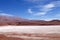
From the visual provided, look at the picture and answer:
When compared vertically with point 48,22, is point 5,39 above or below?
below

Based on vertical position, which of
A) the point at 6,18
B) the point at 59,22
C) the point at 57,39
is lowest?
the point at 57,39

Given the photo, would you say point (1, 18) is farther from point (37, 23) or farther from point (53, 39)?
point (53, 39)

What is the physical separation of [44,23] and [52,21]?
2104 mm

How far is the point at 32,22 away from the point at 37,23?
171cm

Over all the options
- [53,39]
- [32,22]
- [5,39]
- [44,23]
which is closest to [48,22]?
[44,23]

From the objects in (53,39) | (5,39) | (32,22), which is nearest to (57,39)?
(53,39)

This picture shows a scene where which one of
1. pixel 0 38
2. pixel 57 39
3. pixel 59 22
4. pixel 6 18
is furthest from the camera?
pixel 6 18

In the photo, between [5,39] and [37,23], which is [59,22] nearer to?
[37,23]

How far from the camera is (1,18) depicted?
4981cm

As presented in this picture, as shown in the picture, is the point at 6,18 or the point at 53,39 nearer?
the point at 53,39

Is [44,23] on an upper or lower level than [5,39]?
upper

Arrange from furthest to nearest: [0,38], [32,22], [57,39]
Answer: [32,22]
[57,39]
[0,38]

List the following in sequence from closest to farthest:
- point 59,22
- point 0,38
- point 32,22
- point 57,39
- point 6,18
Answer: point 0,38 < point 57,39 < point 59,22 < point 32,22 < point 6,18

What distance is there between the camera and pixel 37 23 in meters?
36.4
